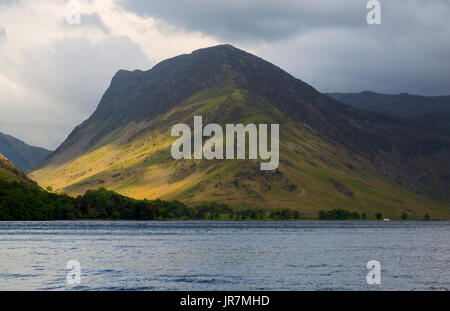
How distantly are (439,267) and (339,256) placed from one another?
23.2m

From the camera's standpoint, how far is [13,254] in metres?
110

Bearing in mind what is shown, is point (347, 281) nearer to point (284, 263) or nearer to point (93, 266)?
point (284, 263)

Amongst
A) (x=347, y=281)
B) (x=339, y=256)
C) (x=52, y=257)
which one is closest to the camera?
(x=347, y=281)

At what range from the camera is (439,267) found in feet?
328

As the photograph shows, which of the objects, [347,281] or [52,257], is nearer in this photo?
[347,281]

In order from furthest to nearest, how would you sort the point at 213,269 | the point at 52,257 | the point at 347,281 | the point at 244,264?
the point at 52,257 → the point at 244,264 → the point at 213,269 → the point at 347,281

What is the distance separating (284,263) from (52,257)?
42.2 m

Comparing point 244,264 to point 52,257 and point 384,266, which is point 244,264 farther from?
point 52,257
